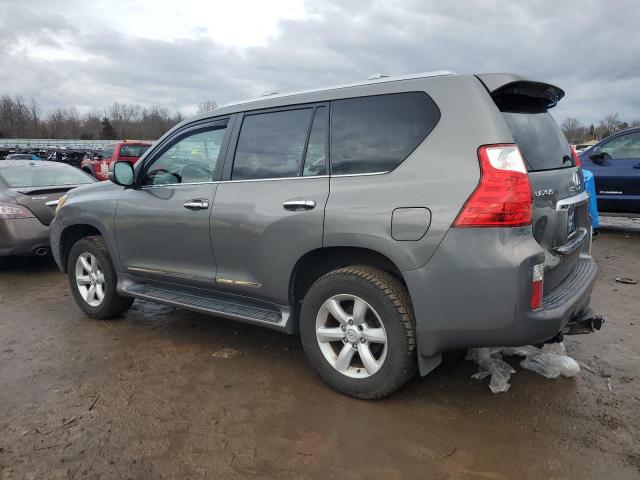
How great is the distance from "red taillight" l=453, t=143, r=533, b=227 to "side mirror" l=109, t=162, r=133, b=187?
9.43 ft

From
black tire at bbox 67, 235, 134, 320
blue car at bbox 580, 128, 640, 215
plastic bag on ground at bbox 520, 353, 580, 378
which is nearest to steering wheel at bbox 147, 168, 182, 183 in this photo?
black tire at bbox 67, 235, 134, 320

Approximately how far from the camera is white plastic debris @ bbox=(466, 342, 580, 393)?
3.25 meters

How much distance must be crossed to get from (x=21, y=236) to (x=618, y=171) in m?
9.00

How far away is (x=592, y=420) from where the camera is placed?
9.23ft

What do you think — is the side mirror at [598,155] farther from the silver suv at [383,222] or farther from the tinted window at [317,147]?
the tinted window at [317,147]

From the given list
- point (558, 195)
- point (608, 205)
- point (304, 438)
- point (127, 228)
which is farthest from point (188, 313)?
point (608, 205)

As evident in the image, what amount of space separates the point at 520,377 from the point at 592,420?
22.8 inches

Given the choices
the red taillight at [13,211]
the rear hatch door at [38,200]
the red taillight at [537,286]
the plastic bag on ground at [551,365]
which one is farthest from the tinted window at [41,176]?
the red taillight at [537,286]

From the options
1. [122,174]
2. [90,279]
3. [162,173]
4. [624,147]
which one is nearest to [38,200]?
[90,279]

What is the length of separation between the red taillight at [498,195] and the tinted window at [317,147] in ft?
3.30

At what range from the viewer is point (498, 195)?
2531 millimetres

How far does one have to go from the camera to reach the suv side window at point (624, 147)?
8.15 metres

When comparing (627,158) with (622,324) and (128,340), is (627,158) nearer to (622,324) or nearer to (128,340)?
(622,324)

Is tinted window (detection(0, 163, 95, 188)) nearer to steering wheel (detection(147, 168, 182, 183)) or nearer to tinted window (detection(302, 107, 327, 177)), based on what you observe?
steering wheel (detection(147, 168, 182, 183))
